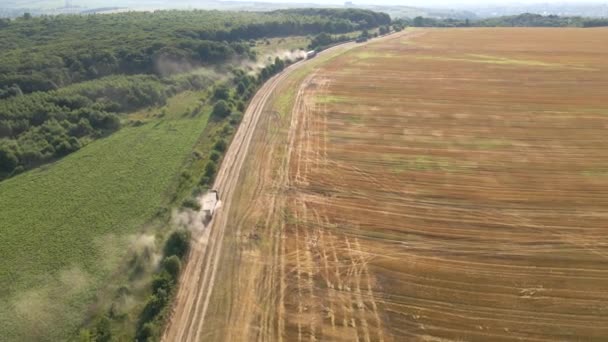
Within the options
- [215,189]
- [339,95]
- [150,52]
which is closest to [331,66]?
[339,95]

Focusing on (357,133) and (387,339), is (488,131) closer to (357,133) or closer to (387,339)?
(357,133)

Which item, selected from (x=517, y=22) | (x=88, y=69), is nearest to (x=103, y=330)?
(x=88, y=69)

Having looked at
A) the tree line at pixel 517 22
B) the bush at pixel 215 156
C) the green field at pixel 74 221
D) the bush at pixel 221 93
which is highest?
the tree line at pixel 517 22

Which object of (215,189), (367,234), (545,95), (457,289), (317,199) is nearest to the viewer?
(457,289)

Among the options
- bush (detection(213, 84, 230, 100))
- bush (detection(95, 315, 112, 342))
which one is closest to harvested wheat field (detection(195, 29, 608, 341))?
bush (detection(95, 315, 112, 342))

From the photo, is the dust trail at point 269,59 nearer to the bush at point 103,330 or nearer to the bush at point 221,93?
the bush at point 221,93

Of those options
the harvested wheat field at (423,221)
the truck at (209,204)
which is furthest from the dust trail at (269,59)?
the truck at (209,204)

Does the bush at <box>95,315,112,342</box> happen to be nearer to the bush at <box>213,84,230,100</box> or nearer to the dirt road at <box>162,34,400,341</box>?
the dirt road at <box>162,34,400,341</box>

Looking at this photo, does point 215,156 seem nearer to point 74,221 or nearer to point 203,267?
point 74,221
